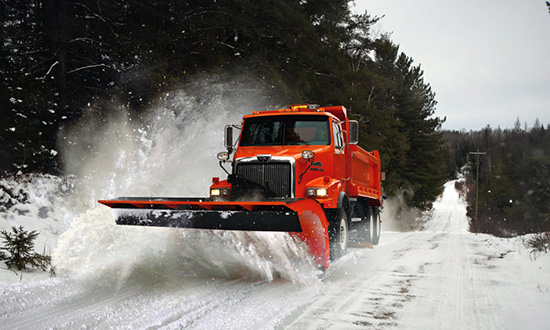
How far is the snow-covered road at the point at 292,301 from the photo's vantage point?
13.7ft

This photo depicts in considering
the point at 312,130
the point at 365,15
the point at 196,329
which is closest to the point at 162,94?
the point at 312,130

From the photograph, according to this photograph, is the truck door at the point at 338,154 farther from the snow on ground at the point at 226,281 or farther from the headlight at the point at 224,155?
the headlight at the point at 224,155

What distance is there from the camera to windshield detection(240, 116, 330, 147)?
7.86m

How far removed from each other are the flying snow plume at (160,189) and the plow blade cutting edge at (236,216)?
1.33 ft

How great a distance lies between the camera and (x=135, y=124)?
13.1 m

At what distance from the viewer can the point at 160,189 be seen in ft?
42.4

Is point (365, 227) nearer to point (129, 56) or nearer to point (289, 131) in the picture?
point (289, 131)

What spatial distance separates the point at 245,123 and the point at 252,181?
180 centimetres

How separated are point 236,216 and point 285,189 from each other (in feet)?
5.19

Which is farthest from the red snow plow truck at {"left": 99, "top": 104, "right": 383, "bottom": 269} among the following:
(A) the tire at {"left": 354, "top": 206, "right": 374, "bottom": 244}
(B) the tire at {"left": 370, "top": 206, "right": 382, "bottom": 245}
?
(B) the tire at {"left": 370, "top": 206, "right": 382, "bottom": 245}

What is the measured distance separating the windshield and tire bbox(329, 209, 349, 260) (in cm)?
140

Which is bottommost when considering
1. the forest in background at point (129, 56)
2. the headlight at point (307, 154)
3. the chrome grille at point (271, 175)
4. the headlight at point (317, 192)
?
the headlight at point (317, 192)

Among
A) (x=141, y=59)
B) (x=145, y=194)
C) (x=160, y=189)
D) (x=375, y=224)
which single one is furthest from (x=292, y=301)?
(x=141, y=59)

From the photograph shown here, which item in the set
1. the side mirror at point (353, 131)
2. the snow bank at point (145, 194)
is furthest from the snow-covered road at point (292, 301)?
the side mirror at point (353, 131)
